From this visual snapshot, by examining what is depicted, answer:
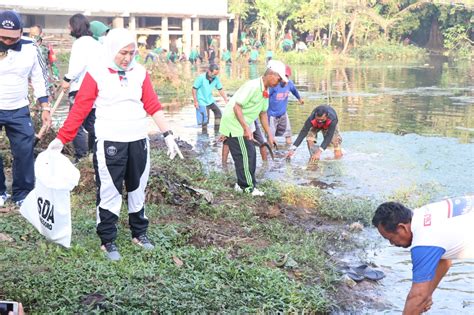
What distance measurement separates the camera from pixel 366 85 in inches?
893

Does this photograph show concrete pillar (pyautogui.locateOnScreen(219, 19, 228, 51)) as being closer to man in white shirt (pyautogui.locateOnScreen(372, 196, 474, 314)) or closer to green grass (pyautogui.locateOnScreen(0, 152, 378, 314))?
green grass (pyautogui.locateOnScreen(0, 152, 378, 314))

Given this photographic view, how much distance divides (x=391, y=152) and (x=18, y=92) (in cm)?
678

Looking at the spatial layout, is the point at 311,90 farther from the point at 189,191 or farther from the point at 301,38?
the point at 301,38

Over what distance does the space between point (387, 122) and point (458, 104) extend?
4.16 meters

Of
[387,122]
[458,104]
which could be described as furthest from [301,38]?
[387,122]

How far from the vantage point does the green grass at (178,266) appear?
4203 mm

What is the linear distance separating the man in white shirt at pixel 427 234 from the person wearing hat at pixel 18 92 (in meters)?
3.50

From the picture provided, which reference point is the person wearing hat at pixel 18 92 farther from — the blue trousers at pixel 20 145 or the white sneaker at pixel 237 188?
the white sneaker at pixel 237 188

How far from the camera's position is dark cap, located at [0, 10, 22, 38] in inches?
215

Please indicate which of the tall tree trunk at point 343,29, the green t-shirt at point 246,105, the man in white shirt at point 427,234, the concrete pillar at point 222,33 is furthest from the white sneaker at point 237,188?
the tall tree trunk at point 343,29

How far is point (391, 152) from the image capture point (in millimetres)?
10773

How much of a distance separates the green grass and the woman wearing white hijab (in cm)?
41

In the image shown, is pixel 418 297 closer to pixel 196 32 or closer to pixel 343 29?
pixel 196 32

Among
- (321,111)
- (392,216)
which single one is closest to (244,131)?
(321,111)
